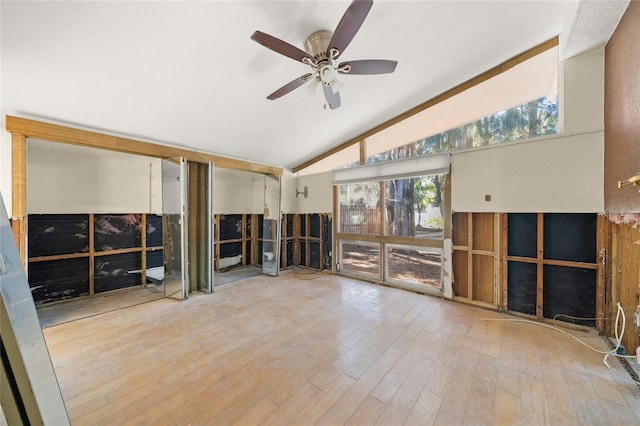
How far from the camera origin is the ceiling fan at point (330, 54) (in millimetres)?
1812

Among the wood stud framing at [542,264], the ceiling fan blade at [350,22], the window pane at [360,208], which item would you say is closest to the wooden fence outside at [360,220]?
the window pane at [360,208]

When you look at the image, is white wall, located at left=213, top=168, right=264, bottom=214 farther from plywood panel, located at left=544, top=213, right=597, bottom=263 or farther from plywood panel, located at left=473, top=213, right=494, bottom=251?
plywood panel, located at left=544, top=213, right=597, bottom=263

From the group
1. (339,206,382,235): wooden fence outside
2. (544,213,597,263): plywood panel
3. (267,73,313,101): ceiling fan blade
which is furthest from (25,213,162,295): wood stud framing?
(544,213,597,263): plywood panel

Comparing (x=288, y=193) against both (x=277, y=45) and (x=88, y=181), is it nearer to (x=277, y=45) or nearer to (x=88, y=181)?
(x=88, y=181)

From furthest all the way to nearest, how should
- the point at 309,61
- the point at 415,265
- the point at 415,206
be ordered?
the point at 415,265 → the point at 415,206 → the point at 309,61

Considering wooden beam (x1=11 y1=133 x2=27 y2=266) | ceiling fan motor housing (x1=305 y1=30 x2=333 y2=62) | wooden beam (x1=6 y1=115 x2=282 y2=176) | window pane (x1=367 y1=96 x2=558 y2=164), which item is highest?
ceiling fan motor housing (x1=305 y1=30 x2=333 y2=62)

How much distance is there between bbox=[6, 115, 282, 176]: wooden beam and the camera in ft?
9.22

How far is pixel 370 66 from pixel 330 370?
279cm

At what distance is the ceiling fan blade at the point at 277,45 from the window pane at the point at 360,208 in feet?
9.86

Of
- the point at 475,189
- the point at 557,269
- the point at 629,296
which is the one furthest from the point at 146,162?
the point at 629,296

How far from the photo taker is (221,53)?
2434 millimetres

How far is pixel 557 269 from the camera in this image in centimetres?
299

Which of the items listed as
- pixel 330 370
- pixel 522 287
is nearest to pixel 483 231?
pixel 522 287

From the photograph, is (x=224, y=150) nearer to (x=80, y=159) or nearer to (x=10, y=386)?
(x=80, y=159)
